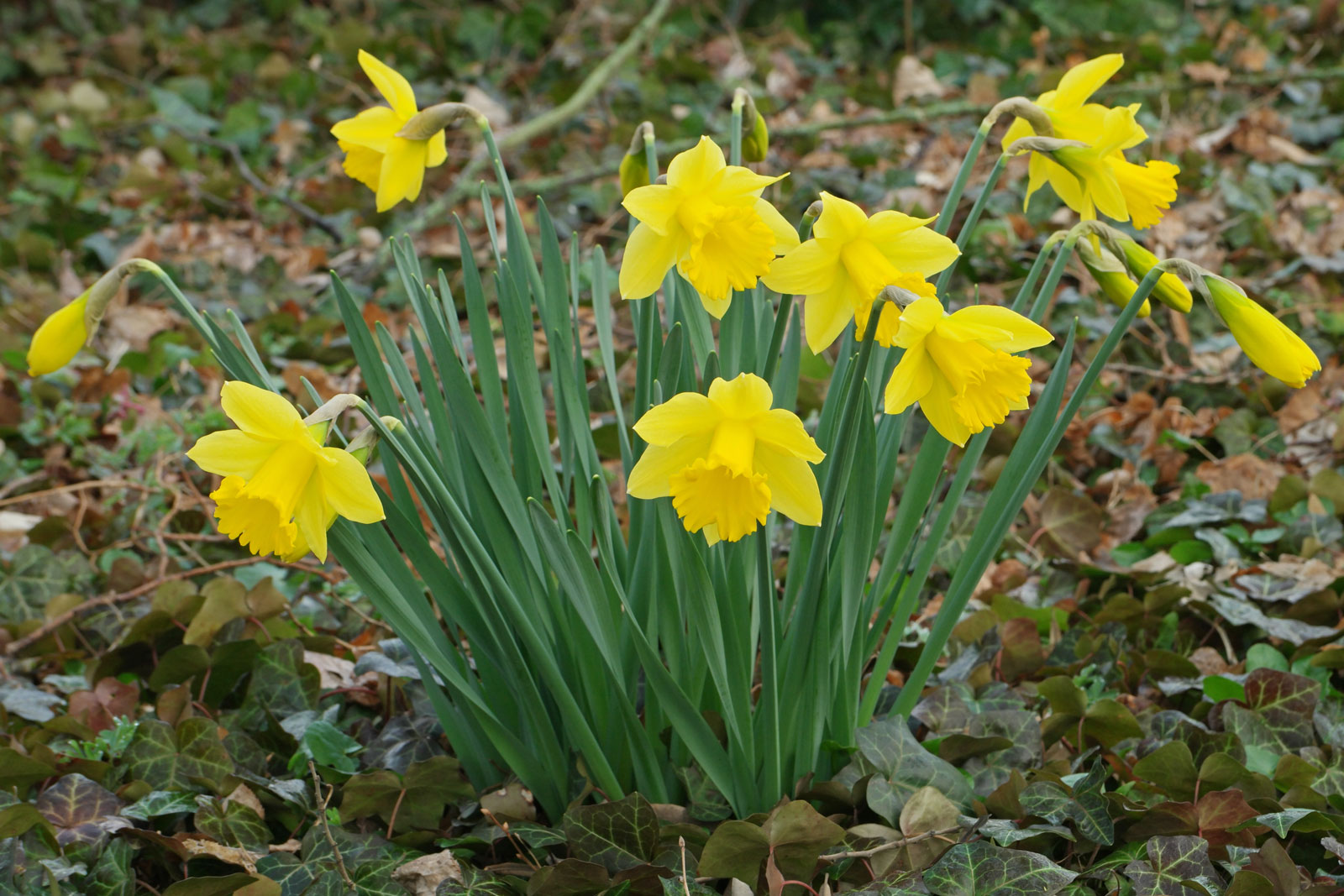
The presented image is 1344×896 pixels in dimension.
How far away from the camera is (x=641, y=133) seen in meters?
1.30

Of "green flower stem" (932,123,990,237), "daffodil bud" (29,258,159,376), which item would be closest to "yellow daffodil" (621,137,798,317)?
"green flower stem" (932,123,990,237)

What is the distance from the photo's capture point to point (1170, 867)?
1.17m

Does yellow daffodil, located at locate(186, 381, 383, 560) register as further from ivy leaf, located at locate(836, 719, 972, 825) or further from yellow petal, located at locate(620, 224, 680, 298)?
ivy leaf, located at locate(836, 719, 972, 825)

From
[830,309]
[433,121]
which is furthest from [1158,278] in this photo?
[433,121]

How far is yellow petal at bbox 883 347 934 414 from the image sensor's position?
0.96 meters

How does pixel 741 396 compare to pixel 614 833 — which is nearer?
pixel 741 396

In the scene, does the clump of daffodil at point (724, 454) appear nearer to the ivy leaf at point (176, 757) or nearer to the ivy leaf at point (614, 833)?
the ivy leaf at point (614, 833)

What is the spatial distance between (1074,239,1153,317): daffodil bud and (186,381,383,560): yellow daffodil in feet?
2.57

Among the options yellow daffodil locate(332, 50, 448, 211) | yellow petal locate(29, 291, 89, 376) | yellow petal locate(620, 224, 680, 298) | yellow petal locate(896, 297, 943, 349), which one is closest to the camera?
yellow petal locate(896, 297, 943, 349)

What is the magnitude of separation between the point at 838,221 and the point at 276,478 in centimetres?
56

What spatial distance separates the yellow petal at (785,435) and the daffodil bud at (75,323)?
667mm

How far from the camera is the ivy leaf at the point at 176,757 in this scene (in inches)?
56.2

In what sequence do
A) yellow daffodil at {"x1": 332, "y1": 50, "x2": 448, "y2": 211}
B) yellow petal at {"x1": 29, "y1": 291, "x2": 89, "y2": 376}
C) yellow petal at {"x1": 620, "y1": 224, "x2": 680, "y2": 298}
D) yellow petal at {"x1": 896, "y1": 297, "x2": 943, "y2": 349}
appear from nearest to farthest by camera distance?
yellow petal at {"x1": 896, "y1": 297, "x2": 943, "y2": 349} < yellow petal at {"x1": 620, "y1": 224, "x2": 680, "y2": 298} < yellow petal at {"x1": 29, "y1": 291, "x2": 89, "y2": 376} < yellow daffodil at {"x1": 332, "y1": 50, "x2": 448, "y2": 211}

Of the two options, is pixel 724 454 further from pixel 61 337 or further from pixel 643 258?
pixel 61 337
